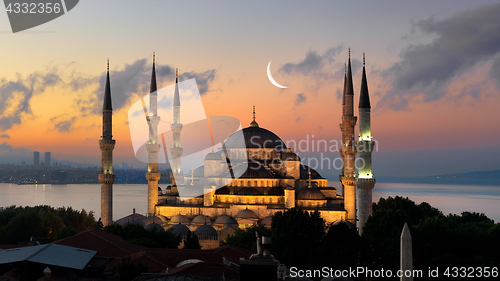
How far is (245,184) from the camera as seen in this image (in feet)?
134

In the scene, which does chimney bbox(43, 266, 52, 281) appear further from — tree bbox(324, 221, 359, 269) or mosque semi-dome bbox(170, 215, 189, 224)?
mosque semi-dome bbox(170, 215, 189, 224)

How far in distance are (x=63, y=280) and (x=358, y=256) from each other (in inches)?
572

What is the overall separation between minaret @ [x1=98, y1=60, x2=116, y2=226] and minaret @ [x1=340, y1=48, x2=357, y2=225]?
1732cm

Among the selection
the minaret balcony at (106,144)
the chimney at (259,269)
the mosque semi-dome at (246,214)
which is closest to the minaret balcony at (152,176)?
the minaret balcony at (106,144)

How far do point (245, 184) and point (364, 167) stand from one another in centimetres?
1090

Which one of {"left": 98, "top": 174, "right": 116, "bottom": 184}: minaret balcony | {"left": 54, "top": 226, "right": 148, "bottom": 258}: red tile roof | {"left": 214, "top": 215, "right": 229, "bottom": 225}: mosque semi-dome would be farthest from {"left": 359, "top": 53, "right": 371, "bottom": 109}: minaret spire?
{"left": 98, "top": 174, "right": 116, "bottom": 184}: minaret balcony

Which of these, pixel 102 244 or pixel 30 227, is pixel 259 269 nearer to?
pixel 102 244

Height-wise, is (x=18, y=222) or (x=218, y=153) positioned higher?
(x=218, y=153)

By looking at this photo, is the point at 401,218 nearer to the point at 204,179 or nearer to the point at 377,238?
the point at 377,238

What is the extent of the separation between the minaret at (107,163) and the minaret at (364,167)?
17795mm

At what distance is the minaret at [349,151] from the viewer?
124 ft

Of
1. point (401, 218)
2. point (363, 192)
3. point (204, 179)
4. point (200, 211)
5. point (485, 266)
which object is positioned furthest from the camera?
point (204, 179)

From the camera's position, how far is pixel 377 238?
2445cm

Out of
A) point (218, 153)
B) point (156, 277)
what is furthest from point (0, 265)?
point (218, 153)
